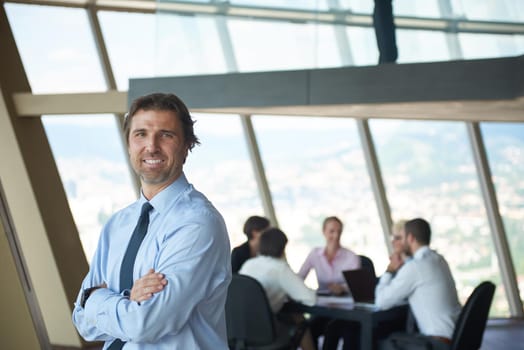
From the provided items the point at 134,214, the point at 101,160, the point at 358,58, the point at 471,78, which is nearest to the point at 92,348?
the point at 101,160

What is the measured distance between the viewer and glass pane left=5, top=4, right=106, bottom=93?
8.45 metres

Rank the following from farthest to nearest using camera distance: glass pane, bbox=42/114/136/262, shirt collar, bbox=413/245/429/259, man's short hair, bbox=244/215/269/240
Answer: glass pane, bbox=42/114/136/262 → man's short hair, bbox=244/215/269/240 → shirt collar, bbox=413/245/429/259

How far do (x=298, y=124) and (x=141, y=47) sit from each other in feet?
6.99

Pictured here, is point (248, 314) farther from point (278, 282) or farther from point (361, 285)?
point (361, 285)

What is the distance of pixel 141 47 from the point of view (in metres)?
8.91

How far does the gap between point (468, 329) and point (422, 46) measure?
A: 7.04ft

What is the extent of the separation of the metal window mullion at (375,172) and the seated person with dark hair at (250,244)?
357 centimetres

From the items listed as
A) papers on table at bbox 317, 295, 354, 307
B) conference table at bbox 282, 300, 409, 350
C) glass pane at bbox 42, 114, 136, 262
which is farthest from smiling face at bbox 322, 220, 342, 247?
glass pane at bbox 42, 114, 136, 262

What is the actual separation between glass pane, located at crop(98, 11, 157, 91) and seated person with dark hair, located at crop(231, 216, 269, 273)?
3591 mm

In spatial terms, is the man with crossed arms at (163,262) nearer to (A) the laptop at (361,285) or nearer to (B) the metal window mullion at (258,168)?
(A) the laptop at (361,285)

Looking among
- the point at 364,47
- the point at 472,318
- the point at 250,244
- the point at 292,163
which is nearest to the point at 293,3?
the point at 364,47

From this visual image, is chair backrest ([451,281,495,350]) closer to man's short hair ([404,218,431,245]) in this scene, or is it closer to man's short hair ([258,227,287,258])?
man's short hair ([404,218,431,245])

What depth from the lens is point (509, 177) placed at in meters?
8.99

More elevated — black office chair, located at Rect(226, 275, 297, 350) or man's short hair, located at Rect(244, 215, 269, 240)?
man's short hair, located at Rect(244, 215, 269, 240)
